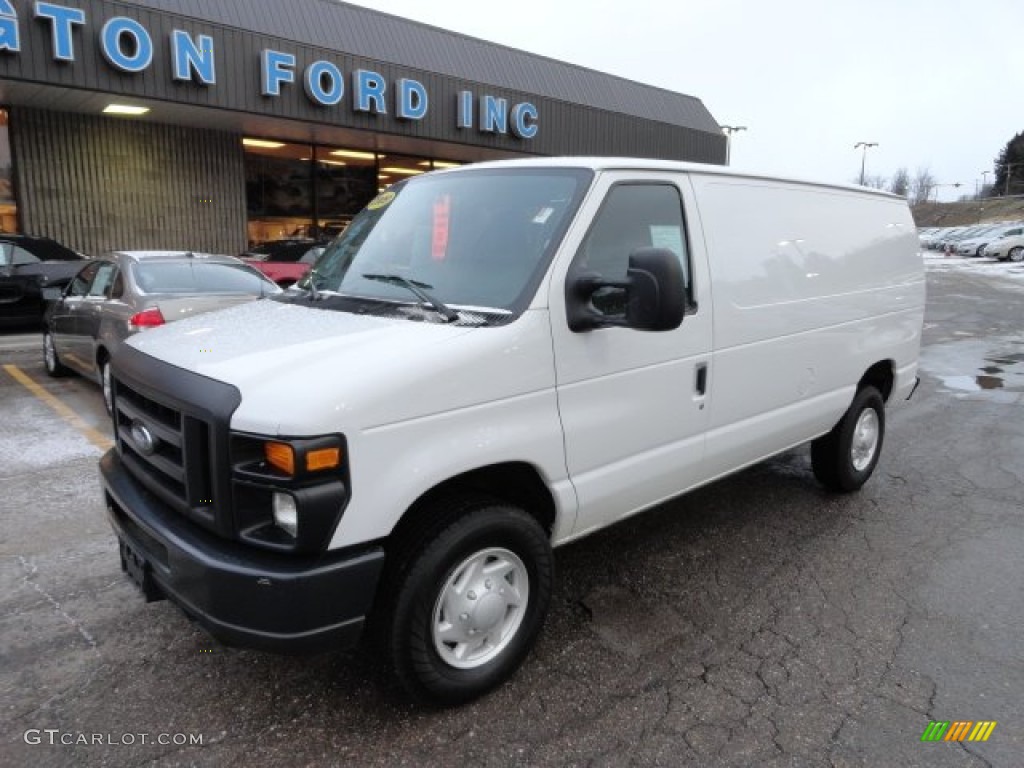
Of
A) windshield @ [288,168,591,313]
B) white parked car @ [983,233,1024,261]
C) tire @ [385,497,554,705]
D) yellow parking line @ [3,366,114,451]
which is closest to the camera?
tire @ [385,497,554,705]

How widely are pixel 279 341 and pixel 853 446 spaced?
404 cm

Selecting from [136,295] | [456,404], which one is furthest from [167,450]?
[136,295]

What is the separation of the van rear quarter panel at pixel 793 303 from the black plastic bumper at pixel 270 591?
6.75 feet

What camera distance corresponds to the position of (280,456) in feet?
7.61

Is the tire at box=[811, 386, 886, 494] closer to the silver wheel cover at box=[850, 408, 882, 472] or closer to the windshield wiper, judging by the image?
the silver wheel cover at box=[850, 408, 882, 472]

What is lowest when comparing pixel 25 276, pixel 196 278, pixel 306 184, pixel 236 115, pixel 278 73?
pixel 25 276

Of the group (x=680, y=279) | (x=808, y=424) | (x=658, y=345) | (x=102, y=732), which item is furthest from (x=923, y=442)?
(x=102, y=732)

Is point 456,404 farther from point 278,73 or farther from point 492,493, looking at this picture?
point 278,73

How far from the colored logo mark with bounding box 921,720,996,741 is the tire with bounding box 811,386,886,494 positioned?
2.42 metres

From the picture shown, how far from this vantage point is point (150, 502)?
113 inches

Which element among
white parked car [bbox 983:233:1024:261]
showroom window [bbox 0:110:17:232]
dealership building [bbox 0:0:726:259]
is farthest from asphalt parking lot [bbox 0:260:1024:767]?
white parked car [bbox 983:233:1024:261]

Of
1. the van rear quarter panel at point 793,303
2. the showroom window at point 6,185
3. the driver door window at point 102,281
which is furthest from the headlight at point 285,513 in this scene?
the showroom window at point 6,185

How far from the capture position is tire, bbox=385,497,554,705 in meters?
2.61

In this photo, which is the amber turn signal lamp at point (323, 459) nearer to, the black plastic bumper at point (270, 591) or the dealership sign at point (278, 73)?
the black plastic bumper at point (270, 591)
